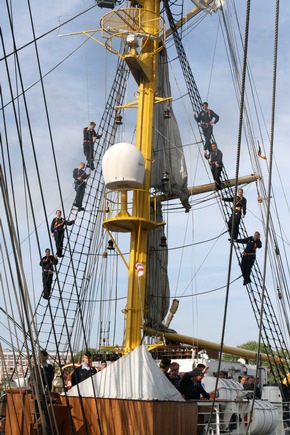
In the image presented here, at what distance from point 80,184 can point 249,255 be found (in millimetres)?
4629

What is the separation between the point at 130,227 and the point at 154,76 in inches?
137

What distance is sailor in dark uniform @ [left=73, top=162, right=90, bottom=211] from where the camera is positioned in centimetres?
1745

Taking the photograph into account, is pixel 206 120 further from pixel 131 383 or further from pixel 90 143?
pixel 131 383

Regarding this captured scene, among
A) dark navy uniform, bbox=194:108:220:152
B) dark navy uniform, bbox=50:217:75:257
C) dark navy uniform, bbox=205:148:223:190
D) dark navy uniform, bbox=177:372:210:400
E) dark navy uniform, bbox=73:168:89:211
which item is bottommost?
dark navy uniform, bbox=177:372:210:400

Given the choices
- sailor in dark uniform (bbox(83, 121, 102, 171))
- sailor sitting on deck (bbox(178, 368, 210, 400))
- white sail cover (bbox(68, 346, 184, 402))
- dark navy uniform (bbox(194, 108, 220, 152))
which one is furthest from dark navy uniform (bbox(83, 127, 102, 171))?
white sail cover (bbox(68, 346, 184, 402))

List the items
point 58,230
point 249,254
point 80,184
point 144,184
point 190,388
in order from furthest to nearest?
point 80,184 < point 58,230 < point 249,254 < point 144,184 < point 190,388

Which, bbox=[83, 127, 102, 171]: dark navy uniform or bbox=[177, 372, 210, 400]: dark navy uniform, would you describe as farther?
bbox=[83, 127, 102, 171]: dark navy uniform

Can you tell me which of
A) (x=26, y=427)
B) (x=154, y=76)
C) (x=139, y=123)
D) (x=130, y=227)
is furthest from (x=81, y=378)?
(x=154, y=76)

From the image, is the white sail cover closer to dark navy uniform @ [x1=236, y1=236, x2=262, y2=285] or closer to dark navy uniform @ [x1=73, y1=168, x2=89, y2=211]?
dark navy uniform @ [x1=236, y1=236, x2=262, y2=285]

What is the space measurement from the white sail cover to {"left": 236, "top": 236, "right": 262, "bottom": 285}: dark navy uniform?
7948 millimetres

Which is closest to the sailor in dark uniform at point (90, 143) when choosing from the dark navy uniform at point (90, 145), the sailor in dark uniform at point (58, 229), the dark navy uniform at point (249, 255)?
the dark navy uniform at point (90, 145)

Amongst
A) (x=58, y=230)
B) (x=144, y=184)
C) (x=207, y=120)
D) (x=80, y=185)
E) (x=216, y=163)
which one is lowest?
(x=58, y=230)

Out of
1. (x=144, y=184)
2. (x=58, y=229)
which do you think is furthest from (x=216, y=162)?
(x=144, y=184)

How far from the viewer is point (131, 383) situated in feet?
27.1
